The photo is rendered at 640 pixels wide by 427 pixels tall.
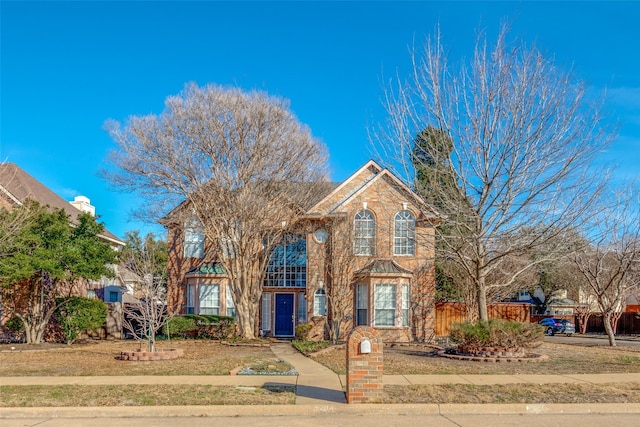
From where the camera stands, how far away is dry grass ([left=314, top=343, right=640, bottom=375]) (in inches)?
568

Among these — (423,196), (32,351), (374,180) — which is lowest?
(32,351)

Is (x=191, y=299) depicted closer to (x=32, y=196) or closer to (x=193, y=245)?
(x=193, y=245)

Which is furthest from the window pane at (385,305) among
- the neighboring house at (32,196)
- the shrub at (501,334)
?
the neighboring house at (32,196)

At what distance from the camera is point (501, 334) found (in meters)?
16.9

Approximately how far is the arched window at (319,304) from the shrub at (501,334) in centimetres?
1080

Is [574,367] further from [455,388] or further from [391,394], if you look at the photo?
[391,394]

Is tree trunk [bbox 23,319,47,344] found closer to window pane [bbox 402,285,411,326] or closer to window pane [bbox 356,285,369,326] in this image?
window pane [bbox 356,285,369,326]

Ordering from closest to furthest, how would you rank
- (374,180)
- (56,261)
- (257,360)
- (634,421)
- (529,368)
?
Result: (634,421), (529,368), (257,360), (56,261), (374,180)

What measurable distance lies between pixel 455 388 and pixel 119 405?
616cm

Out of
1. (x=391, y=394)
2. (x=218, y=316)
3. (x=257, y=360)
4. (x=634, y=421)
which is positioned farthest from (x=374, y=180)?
(x=634, y=421)

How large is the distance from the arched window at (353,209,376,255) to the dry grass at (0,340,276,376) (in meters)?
7.41

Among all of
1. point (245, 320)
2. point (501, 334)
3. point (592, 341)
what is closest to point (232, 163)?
point (245, 320)

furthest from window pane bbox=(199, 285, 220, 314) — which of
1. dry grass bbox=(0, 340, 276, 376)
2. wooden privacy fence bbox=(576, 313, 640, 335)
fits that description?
wooden privacy fence bbox=(576, 313, 640, 335)

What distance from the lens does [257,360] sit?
16.9 m
